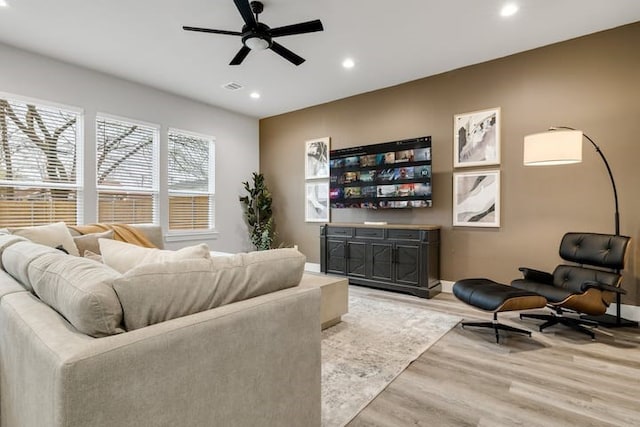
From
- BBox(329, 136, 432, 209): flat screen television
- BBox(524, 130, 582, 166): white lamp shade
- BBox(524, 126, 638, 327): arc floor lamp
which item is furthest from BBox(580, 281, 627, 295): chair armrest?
BBox(329, 136, 432, 209): flat screen television

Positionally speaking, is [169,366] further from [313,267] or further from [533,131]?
[313,267]

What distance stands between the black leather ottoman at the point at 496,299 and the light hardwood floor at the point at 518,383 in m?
0.11

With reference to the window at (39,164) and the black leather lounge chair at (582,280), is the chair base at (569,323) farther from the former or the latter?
the window at (39,164)

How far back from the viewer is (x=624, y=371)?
7.44 feet

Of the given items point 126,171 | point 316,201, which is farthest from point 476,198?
point 126,171

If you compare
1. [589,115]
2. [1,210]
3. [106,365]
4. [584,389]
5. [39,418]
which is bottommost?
[584,389]

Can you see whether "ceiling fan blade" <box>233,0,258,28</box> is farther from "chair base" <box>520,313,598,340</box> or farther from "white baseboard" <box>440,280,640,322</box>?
"white baseboard" <box>440,280,640,322</box>

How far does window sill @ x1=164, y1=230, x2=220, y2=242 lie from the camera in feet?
17.1

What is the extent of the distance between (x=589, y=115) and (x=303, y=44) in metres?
3.22

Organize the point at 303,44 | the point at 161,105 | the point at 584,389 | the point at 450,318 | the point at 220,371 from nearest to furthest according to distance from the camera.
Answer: the point at 220,371
the point at 584,389
the point at 450,318
the point at 303,44
the point at 161,105

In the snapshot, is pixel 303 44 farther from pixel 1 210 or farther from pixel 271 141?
pixel 1 210

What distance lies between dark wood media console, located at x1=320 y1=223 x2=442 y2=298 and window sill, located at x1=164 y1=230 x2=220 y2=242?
6.84ft

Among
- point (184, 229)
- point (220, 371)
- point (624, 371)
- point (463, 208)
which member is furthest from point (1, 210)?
point (624, 371)

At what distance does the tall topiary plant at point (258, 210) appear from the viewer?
624 centimetres
